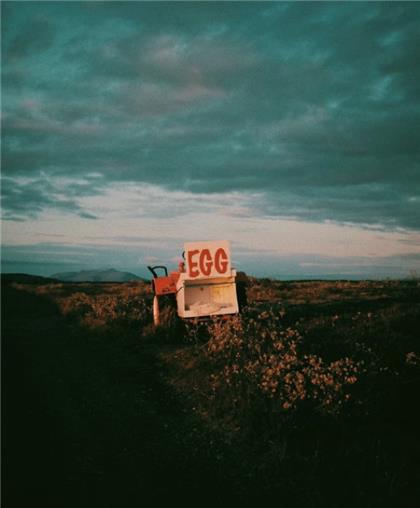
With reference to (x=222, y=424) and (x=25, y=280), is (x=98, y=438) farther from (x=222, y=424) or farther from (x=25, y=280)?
(x=25, y=280)

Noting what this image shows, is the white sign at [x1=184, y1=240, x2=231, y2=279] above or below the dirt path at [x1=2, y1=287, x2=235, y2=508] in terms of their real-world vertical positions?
above

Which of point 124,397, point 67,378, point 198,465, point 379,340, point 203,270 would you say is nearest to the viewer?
point 198,465

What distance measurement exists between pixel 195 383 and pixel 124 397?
4.50ft

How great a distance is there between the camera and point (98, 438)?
638 centimetres

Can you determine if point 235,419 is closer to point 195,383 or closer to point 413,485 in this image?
point 195,383

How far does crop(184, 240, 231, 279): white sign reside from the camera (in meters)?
12.4

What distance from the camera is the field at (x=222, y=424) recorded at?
5168 mm

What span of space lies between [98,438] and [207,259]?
674cm

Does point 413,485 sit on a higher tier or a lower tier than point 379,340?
lower

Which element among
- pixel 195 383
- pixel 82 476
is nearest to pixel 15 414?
pixel 82 476

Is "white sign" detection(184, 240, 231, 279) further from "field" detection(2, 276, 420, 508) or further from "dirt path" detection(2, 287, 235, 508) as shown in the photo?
"dirt path" detection(2, 287, 235, 508)

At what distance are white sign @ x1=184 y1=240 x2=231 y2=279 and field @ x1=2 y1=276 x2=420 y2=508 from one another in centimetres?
210

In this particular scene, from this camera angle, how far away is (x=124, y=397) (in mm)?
8211

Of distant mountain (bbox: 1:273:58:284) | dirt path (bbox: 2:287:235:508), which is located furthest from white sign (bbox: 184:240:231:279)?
distant mountain (bbox: 1:273:58:284)
